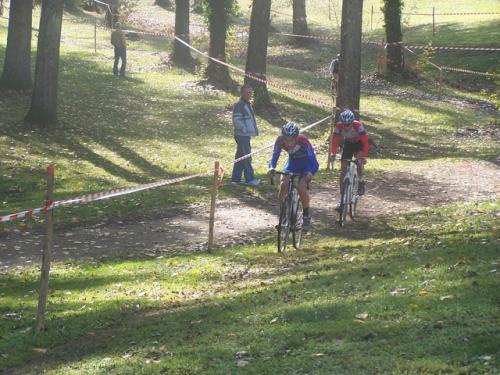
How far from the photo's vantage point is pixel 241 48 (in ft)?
137

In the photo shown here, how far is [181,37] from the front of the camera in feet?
118

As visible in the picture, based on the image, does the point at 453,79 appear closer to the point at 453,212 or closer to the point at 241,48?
the point at 241,48

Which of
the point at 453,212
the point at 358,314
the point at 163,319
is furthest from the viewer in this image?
the point at 453,212

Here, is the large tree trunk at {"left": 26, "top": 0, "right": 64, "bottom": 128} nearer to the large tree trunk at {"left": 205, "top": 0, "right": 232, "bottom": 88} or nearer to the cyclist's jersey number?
the large tree trunk at {"left": 205, "top": 0, "right": 232, "bottom": 88}

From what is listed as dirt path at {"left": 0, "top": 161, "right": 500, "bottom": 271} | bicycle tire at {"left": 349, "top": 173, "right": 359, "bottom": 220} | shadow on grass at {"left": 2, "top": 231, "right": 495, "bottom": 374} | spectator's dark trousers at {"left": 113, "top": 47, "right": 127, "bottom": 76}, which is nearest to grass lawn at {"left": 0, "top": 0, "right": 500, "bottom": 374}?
shadow on grass at {"left": 2, "top": 231, "right": 495, "bottom": 374}

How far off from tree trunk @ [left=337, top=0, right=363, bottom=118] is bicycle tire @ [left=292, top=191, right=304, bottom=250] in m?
9.33

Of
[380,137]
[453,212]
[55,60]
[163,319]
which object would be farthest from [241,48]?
[163,319]

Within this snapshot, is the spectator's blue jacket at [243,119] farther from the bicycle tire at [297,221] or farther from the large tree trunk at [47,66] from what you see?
the large tree trunk at [47,66]

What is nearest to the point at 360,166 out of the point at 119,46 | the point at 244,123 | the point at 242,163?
the point at 244,123

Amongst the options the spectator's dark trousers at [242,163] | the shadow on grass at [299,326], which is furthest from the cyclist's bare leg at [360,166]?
the spectator's dark trousers at [242,163]

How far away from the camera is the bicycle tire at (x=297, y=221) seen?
43.2ft

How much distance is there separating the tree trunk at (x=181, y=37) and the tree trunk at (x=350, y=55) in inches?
559

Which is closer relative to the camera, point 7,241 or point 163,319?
A: point 163,319

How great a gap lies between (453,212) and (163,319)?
24.0 feet
